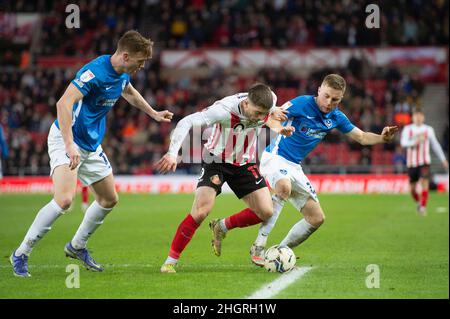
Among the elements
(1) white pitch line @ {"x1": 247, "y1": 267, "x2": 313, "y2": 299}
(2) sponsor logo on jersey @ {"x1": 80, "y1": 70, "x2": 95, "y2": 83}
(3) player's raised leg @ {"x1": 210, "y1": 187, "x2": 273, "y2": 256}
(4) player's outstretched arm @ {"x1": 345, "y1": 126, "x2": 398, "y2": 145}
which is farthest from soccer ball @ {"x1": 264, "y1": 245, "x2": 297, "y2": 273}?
(2) sponsor logo on jersey @ {"x1": 80, "y1": 70, "x2": 95, "y2": 83}

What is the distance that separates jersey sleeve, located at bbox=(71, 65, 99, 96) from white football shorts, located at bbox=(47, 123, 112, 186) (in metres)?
0.60

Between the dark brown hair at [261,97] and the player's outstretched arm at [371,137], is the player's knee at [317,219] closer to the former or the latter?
the player's outstretched arm at [371,137]

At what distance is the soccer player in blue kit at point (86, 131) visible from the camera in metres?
7.50

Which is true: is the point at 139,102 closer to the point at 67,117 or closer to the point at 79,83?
the point at 79,83

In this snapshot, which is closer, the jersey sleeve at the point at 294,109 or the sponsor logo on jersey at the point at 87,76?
the sponsor logo on jersey at the point at 87,76

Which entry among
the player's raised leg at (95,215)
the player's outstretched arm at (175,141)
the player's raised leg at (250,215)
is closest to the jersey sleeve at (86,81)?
the player's outstretched arm at (175,141)

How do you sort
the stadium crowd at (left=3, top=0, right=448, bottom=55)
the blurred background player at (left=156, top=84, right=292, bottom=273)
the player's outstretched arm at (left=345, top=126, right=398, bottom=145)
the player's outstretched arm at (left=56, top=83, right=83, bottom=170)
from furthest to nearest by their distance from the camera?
the stadium crowd at (left=3, top=0, right=448, bottom=55) < the player's outstretched arm at (left=345, top=126, right=398, bottom=145) < the blurred background player at (left=156, top=84, right=292, bottom=273) < the player's outstretched arm at (left=56, top=83, right=83, bottom=170)

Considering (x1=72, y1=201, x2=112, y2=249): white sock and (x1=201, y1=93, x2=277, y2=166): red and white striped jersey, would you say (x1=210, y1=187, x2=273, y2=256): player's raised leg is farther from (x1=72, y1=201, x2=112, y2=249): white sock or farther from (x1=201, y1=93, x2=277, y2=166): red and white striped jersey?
(x1=72, y1=201, x2=112, y2=249): white sock

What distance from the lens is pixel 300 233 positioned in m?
8.86

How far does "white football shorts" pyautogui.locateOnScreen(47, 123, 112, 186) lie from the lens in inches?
305

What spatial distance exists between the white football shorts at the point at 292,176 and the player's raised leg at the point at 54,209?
230 centimetres

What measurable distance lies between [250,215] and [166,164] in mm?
2065

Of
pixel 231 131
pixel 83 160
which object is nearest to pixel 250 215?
pixel 231 131

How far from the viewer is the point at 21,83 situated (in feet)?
93.6
